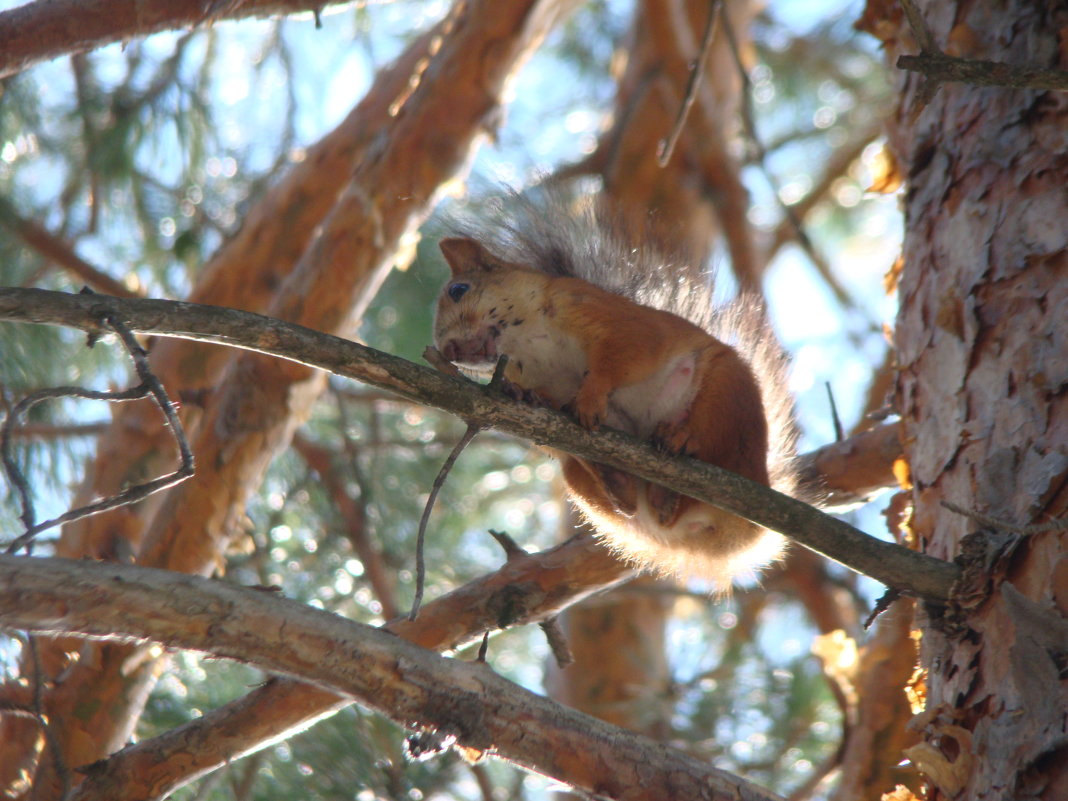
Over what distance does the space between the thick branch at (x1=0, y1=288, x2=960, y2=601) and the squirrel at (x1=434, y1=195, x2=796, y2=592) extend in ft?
0.90

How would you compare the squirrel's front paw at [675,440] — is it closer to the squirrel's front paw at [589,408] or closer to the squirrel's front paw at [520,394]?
the squirrel's front paw at [589,408]

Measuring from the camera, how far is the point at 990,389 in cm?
157

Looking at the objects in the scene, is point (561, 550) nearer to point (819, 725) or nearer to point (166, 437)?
point (166, 437)

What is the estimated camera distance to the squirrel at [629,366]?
1916mm

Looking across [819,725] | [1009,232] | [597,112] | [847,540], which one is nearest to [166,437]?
[847,540]

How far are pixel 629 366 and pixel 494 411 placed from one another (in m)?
0.54

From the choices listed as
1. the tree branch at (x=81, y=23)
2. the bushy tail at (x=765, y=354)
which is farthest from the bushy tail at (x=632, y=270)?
the tree branch at (x=81, y=23)

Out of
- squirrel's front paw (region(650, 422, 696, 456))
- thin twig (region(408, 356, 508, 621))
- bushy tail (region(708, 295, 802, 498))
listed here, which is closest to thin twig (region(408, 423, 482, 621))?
thin twig (region(408, 356, 508, 621))

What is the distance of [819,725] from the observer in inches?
137

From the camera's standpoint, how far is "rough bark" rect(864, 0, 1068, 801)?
130cm

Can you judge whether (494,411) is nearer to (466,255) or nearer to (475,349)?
(475,349)

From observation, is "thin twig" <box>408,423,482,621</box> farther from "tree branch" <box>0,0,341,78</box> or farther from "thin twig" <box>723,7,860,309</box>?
"thin twig" <box>723,7,860,309</box>

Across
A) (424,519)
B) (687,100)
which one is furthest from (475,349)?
(424,519)

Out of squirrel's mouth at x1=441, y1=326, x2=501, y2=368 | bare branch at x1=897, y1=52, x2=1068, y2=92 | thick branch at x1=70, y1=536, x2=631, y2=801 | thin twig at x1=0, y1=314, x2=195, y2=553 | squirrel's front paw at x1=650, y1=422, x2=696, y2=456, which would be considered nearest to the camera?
thin twig at x1=0, y1=314, x2=195, y2=553
